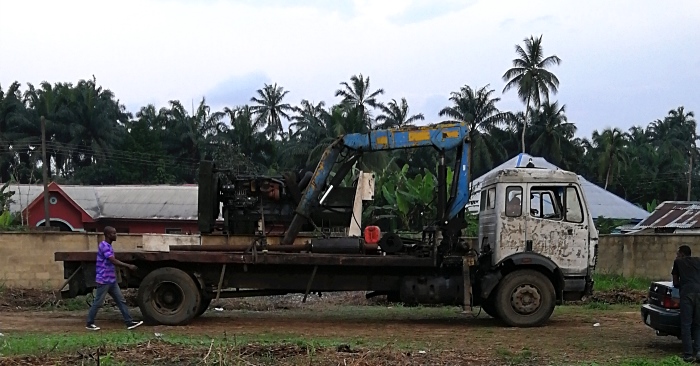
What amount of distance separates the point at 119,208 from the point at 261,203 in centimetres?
3196

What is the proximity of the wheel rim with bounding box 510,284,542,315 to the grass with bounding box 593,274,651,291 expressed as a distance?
630 cm

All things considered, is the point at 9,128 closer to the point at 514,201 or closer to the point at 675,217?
the point at 675,217

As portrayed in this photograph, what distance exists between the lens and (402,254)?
13.1 meters

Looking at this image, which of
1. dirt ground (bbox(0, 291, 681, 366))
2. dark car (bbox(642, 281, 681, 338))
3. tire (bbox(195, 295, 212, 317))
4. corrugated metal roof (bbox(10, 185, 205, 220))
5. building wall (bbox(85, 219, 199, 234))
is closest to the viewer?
dirt ground (bbox(0, 291, 681, 366))

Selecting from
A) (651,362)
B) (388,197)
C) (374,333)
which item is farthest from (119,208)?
(651,362)

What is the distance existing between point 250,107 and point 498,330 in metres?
63.8

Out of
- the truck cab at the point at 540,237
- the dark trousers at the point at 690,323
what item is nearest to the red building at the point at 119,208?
the truck cab at the point at 540,237

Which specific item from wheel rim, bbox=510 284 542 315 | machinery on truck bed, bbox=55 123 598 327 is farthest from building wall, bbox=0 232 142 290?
wheel rim, bbox=510 284 542 315

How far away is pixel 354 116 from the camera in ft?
173

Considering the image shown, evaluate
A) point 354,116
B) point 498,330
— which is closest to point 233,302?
point 498,330

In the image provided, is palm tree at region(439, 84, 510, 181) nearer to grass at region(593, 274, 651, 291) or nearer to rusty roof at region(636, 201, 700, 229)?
rusty roof at region(636, 201, 700, 229)

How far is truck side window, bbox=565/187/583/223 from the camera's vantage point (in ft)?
42.0

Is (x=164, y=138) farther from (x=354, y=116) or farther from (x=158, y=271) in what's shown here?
(x=158, y=271)

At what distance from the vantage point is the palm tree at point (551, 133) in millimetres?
61594
